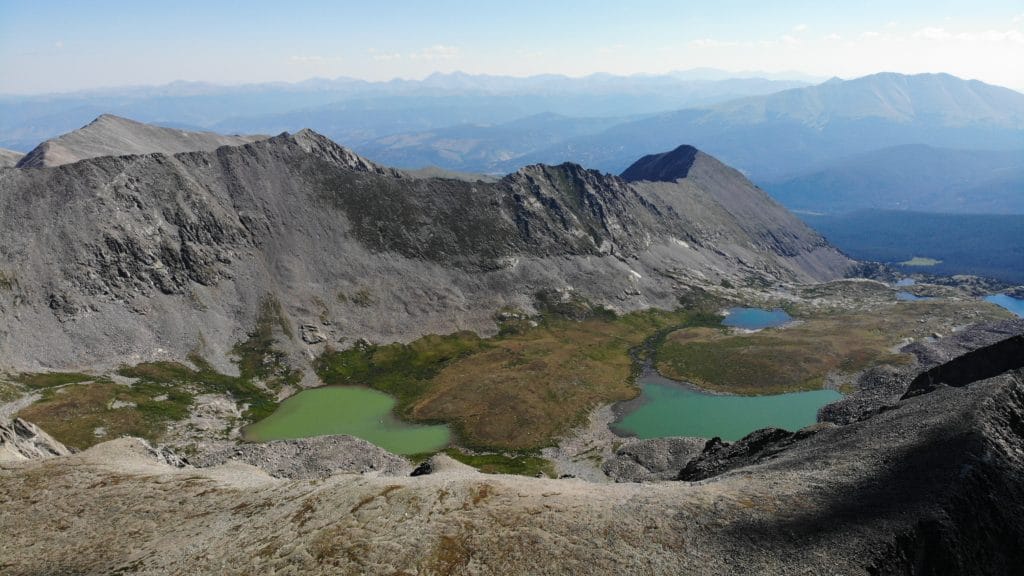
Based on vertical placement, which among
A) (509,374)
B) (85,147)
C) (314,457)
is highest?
(85,147)

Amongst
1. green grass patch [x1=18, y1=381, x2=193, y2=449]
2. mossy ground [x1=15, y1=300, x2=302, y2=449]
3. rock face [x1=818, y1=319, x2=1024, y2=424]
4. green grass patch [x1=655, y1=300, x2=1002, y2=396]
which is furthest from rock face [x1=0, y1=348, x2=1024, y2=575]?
green grass patch [x1=655, y1=300, x2=1002, y2=396]

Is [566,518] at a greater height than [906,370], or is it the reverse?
[566,518]

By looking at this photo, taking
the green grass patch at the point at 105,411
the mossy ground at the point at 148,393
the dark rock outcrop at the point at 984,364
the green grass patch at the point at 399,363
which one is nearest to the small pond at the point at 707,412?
the dark rock outcrop at the point at 984,364

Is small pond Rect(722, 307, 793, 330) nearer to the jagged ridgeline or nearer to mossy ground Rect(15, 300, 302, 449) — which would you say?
the jagged ridgeline

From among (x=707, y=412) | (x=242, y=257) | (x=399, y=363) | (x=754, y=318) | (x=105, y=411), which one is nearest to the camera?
(x=105, y=411)

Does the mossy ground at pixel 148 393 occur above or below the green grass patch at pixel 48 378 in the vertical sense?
below

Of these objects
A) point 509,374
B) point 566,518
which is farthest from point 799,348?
point 566,518

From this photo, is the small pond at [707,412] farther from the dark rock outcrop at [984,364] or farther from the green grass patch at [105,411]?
the green grass patch at [105,411]

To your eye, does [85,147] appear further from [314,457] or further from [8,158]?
[314,457]
